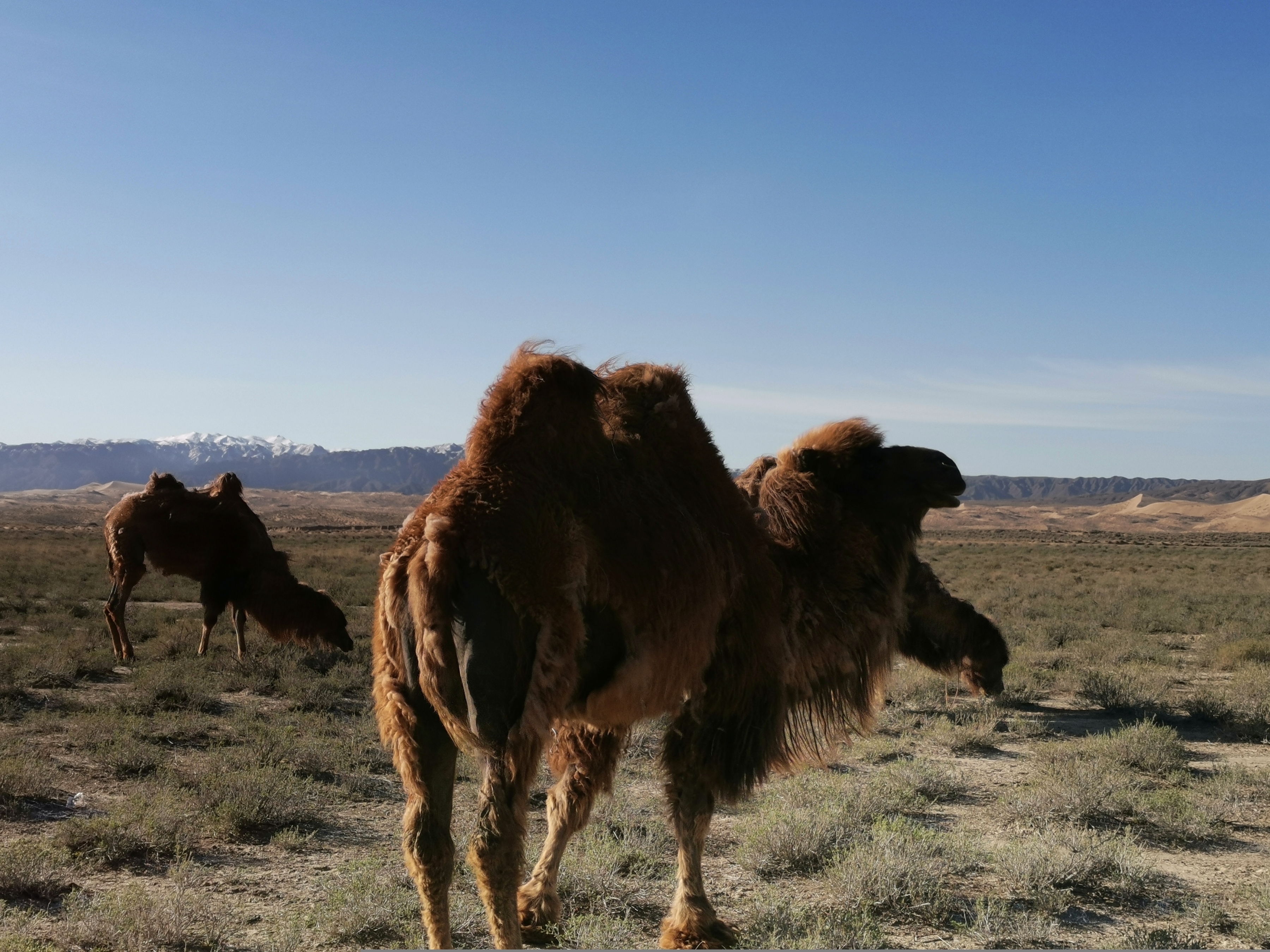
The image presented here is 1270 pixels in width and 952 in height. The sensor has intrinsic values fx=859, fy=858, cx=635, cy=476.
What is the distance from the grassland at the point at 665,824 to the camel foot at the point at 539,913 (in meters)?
0.11

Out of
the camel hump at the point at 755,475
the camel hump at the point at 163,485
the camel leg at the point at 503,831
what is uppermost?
the camel hump at the point at 755,475

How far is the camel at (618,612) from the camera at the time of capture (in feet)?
10.1

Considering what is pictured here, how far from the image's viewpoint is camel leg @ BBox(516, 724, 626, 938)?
441cm

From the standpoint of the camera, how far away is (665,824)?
19.1ft

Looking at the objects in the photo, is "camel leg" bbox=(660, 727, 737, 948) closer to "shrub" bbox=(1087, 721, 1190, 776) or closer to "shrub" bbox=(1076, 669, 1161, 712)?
"shrub" bbox=(1087, 721, 1190, 776)

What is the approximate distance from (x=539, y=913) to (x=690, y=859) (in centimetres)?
87

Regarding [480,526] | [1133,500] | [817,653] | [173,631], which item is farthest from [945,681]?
[1133,500]

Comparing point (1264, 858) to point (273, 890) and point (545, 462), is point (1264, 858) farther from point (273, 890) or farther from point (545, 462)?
point (273, 890)

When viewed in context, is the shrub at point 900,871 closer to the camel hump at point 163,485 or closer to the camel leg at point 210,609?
the camel leg at point 210,609

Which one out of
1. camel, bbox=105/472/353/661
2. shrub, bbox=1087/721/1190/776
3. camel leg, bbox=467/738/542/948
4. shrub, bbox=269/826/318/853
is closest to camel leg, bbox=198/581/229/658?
camel, bbox=105/472/353/661

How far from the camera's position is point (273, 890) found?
486 centimetres

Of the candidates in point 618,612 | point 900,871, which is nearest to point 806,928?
point 900,871

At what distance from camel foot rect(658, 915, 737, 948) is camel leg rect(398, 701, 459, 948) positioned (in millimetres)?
1299

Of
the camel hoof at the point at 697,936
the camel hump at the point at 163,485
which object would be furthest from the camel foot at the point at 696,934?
the camel hump at the point at 163,485
